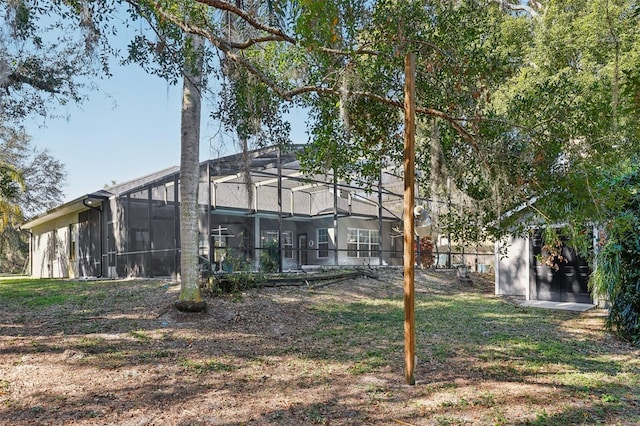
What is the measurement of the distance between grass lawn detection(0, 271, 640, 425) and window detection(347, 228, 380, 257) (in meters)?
11.1

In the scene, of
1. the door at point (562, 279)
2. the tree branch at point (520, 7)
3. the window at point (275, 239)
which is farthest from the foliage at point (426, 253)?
the tree branch at point (520, 7)

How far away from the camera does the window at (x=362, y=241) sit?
1994 centimetres

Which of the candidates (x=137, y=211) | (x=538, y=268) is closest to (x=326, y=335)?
(x=538, y=268)

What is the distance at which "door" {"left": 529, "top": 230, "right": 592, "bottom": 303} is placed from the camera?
10.9 meters

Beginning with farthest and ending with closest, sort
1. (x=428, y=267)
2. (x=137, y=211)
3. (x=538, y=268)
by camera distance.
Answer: (x=428, y=267) < (x=137, y=211) < (x=538, y=268)

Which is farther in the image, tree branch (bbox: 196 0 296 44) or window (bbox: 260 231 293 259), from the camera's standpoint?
window (bbox: 260 231 293 259)

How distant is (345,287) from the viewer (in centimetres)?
1189

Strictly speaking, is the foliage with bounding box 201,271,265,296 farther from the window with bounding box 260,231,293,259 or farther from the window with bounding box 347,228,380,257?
the window with bounding box 347,228,380,257

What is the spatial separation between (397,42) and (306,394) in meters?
4.06

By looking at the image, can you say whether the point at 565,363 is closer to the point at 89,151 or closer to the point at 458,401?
the point at 458,401

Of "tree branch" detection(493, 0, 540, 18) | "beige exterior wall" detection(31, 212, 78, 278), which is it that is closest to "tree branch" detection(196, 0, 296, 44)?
"tree branch" detection(493, 0, 540, 18)

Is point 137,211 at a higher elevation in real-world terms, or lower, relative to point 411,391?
higher

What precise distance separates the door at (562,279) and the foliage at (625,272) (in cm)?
374

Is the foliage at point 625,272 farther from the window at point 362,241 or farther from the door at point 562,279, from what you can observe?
the window at point 362,241
